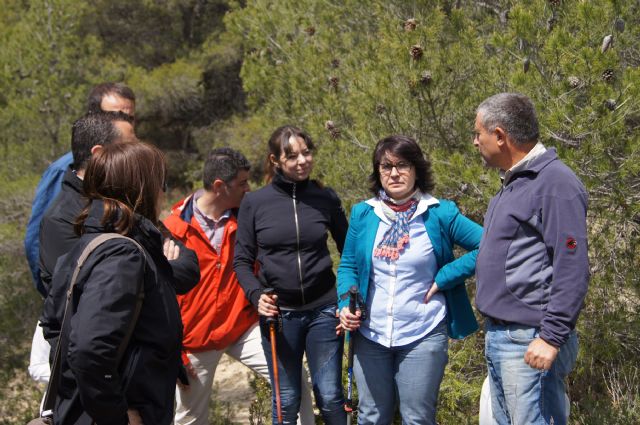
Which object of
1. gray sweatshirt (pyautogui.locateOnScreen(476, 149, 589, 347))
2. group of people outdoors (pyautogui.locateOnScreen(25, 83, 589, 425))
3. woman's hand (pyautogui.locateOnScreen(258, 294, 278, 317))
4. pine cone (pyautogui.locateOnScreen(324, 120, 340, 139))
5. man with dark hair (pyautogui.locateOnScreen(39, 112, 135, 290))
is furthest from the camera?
pine cone (pyautogui.locateOnScreen(324, 120, 340, 139))

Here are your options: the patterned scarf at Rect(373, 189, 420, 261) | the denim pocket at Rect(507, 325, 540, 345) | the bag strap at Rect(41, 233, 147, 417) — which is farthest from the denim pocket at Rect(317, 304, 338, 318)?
the bag strap at Rect(41, 233, 147, 417)

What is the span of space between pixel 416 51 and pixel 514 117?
1.65 meters

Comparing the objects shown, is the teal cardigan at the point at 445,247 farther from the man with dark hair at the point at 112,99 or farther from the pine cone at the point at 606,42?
the man with dark hair at the point at 112,99

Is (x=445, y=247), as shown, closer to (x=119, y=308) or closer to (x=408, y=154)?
(x=408, y=154)

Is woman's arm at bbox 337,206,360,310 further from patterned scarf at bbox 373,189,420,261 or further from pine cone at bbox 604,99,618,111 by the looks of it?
pine cone at bbox 604,99,618,111

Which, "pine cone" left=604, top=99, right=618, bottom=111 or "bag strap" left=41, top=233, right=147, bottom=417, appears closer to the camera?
"bag strap" left=41, top=233, right=147, bottom=417

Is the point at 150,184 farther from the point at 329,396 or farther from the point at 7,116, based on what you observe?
the point at 7,116

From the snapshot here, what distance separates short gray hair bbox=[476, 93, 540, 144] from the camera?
2459 mm

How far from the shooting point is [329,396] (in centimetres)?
315

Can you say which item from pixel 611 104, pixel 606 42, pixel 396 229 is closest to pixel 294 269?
pixel 396 229

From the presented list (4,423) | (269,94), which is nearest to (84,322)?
(4,423)

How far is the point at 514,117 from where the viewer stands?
246cm

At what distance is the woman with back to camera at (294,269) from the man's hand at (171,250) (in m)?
0.61

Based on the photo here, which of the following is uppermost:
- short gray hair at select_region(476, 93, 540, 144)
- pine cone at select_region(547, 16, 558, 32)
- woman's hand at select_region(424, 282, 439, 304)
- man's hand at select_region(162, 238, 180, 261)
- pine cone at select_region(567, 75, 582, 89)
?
pine cone at select_region(547, 16, 558, 32)
